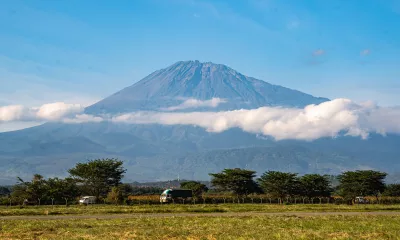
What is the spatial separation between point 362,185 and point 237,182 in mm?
18886

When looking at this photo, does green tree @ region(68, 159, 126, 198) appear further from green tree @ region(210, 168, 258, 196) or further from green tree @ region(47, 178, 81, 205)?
green tree @ region(210, 168, 258, 196)

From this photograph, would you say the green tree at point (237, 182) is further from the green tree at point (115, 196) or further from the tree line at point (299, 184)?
the green tree at point (115, 196)

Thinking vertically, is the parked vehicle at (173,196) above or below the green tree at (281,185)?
below

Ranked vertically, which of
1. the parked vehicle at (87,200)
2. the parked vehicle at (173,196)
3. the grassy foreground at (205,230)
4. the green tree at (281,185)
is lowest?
the grassy foreground at (205,230)

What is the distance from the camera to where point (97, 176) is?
7575 cm

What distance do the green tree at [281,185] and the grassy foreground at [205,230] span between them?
4132 centimetres

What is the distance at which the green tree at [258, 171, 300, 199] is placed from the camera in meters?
70.9

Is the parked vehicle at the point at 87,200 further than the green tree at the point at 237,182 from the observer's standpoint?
No

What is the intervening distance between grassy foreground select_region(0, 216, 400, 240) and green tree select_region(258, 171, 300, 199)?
4132 cm

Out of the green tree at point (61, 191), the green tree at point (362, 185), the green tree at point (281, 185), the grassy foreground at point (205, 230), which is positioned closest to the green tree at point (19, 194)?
the green tree at point (61, 191)

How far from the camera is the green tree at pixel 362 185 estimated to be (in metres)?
74.1

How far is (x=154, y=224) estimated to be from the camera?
1127 inches

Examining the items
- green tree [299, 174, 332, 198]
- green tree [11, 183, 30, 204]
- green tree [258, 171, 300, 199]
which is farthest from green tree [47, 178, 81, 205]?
green tree [299, 174, 332, 198]

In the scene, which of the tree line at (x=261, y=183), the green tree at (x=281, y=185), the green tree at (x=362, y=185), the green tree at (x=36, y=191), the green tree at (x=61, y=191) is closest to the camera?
the green tree at (x=36, y=191)
